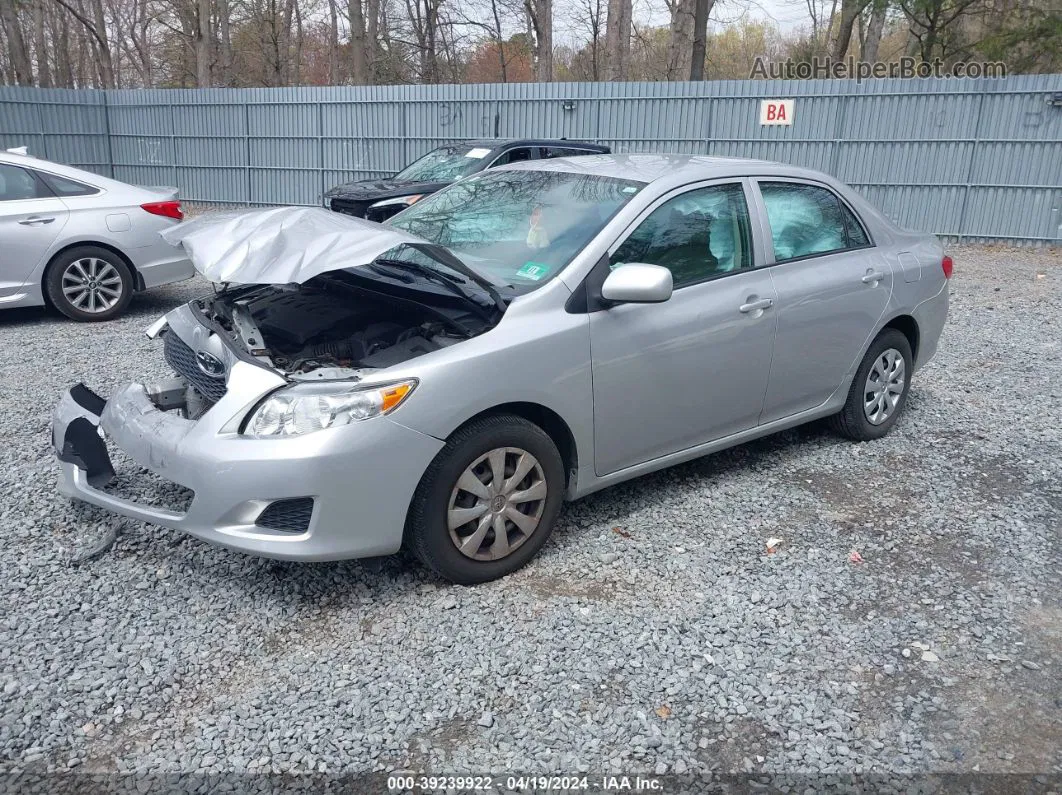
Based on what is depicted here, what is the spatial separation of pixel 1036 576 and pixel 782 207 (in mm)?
2187

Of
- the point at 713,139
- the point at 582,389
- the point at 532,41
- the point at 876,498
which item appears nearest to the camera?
the point at 582,389

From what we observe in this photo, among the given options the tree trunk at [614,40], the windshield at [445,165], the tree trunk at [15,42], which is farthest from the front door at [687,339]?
the tree trunk at [15,42]

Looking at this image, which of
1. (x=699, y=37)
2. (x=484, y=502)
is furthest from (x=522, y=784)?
(x=699, y=37)

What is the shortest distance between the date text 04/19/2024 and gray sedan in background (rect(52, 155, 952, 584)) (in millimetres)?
965

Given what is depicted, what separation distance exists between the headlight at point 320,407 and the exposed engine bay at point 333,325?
93mm

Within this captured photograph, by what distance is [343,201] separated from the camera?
11633 millimetres

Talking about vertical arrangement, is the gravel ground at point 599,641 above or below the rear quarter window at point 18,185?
below

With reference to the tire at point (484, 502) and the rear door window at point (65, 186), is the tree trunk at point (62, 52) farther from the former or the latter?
the tire at point (484, 502)

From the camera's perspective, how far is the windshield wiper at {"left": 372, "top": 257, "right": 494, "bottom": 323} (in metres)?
3.70

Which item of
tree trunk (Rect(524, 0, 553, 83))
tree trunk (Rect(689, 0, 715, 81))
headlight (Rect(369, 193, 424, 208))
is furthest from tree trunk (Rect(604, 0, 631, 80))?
headlight (Rect(369, 193, 424, 208))

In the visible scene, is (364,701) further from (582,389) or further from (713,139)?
(713,139)

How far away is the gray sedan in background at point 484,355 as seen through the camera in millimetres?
3359

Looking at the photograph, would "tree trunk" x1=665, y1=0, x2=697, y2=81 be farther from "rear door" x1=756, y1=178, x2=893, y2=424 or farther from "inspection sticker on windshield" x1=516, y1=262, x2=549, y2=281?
"inspection sticker on windshield" x1=516, y1=262, x2=549, y2=281

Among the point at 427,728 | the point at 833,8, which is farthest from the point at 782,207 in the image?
the point at 833,8
